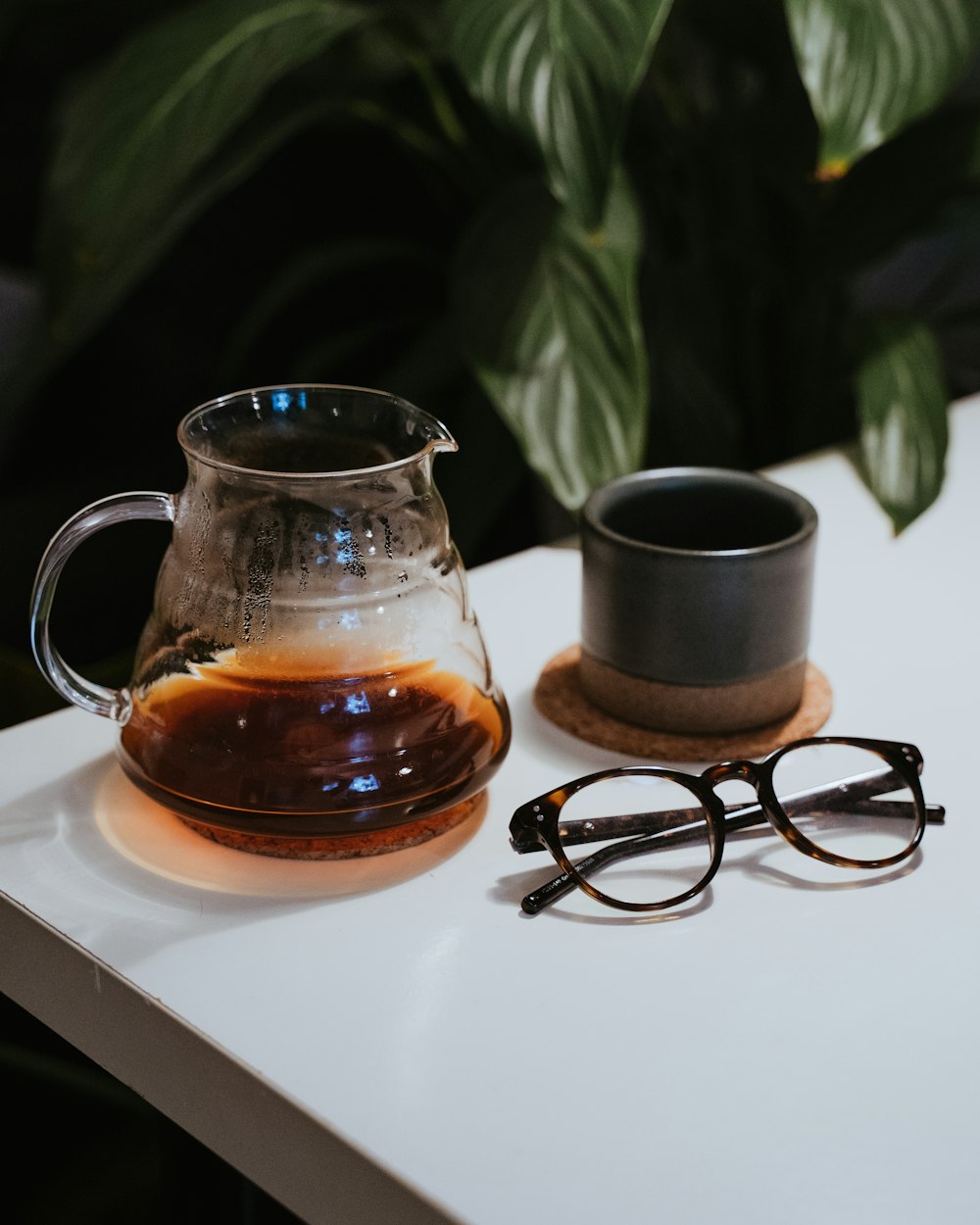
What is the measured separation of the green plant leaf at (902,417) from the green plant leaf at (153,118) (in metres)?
0.46

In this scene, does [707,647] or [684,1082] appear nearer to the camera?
[684,1082]

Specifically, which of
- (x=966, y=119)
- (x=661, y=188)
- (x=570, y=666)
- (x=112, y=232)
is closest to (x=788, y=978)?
(x=570, y=666)

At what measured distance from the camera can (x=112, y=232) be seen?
98cm

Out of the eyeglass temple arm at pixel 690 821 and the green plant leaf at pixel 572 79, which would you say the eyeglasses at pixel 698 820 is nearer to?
the eyeglass temple arm at pixel 690 821

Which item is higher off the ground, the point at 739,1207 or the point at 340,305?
the point at 739,1207

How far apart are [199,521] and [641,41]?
49 cm

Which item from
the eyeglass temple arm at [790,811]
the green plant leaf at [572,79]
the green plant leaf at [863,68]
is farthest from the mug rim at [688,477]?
the green plant leaf at [863,68]

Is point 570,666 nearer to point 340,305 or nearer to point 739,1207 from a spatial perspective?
point 739,1207

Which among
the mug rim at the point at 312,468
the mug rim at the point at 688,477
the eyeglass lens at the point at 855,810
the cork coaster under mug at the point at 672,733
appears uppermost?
the mug rim at the point at 312,468

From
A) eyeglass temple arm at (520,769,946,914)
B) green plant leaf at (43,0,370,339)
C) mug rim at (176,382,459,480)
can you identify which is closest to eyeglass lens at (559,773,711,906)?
eyeglass temple arm at (520,769,946,914)

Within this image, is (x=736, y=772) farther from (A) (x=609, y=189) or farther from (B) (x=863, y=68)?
(B) (x=863, y=68)

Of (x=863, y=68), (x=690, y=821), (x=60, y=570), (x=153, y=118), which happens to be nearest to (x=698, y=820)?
(x=690, y=821)

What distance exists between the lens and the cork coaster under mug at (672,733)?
615 mm

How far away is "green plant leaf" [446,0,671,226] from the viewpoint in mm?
840
